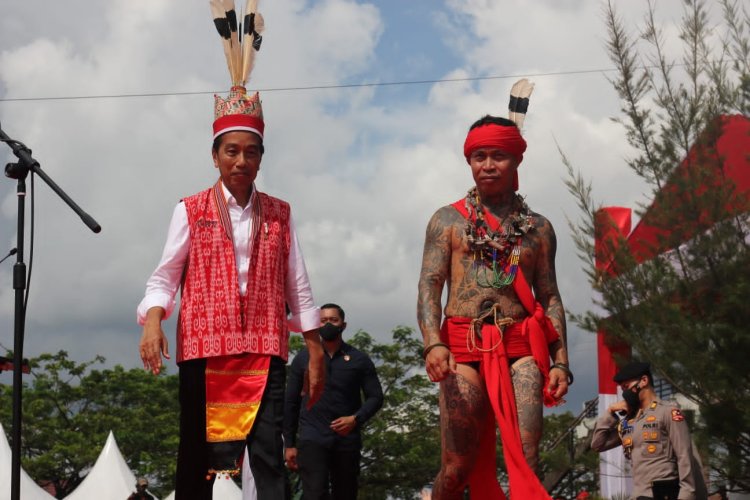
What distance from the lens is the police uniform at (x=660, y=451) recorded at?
8977 millimetres

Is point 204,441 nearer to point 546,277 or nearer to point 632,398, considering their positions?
point 546,277

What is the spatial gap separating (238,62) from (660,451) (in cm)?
517

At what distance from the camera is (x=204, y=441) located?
541cm

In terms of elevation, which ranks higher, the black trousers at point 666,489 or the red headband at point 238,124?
the red headband at point 238,124

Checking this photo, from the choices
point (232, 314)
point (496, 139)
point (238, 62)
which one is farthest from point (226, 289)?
point (496, 139)

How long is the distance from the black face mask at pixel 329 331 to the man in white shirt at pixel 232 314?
4.41 metres

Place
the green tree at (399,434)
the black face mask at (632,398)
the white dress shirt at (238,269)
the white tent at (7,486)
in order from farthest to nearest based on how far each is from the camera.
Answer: the green tree at (399,434), the white tent at (7,486), the black face mask at (632,398), the white dress shirt at (238,269)

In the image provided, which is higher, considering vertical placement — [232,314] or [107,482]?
[107,482]

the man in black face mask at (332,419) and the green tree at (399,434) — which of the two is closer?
the man in black face mask at (332,419)

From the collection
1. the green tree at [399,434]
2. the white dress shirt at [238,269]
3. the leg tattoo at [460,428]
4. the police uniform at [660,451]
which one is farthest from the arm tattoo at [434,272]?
the green tree at [399,434]

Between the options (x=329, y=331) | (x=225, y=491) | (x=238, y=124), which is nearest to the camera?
(x=238, y=124)

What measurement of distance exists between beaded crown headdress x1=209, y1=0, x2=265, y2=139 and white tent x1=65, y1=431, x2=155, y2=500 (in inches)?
622

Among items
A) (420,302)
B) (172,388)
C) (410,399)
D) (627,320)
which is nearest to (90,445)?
(172,388)

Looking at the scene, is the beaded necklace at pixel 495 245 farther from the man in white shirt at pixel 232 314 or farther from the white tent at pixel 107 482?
the white tent at pixel 107 482
